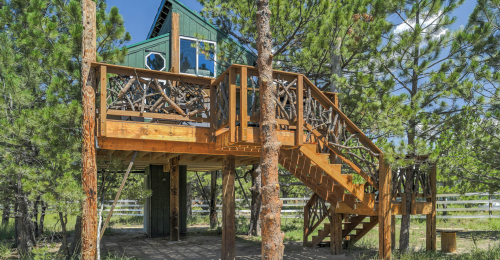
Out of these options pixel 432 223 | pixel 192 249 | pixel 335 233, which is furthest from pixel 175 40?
pixel 432 223

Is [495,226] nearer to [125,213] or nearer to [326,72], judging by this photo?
[326,72]

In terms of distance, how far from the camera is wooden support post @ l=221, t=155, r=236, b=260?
8531 mm

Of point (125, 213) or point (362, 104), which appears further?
point (125, 213)

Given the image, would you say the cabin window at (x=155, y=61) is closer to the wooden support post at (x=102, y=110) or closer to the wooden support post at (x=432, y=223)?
the wooden support post at (x=102, y=110)

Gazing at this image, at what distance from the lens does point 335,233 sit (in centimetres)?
959

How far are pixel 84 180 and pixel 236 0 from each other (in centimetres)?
745

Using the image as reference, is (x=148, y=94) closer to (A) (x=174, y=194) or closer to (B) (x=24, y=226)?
(A) (x=174, y=194)

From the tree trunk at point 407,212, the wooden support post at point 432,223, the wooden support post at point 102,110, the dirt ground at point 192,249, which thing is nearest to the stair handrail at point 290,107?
the tree trunk at point 407,212

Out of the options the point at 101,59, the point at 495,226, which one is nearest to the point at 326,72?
the point at 101,59

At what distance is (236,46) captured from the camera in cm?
1245

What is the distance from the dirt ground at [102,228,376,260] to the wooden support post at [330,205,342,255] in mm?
216

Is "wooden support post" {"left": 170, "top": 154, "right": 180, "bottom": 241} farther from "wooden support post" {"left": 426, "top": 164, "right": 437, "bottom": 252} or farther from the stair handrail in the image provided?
"wooden support post" {"left": 426, "top": 164, "right": 437, "bottom": 252}

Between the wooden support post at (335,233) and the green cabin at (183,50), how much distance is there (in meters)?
5.64

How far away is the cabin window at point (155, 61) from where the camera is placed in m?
11.6
